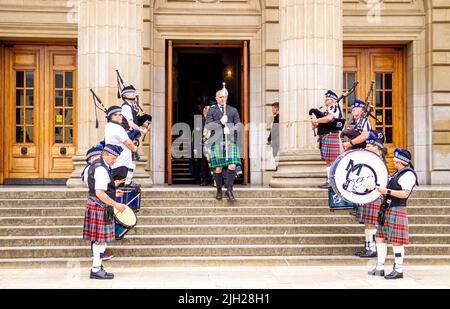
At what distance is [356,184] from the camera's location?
9688mm

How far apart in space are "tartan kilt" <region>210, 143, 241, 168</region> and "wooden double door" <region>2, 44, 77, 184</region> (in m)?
6.65

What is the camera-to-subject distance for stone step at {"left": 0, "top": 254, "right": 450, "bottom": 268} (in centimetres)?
1014

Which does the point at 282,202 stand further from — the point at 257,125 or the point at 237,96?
the point at 237,96

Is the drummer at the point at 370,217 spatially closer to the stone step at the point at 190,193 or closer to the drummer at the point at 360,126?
the drummer at the point at 360,126

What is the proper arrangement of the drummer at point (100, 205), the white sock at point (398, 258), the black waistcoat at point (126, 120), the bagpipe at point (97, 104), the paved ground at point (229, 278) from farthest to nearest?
the bagpipe at point (97, 104) → the black waistcoat at point (126, 120) → the white sock at point (398, 258) → the drummer at point (100, 205) → the paved ground at point (229, 278)

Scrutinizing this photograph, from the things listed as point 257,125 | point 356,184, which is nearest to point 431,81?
point 257,125

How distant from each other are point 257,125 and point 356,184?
827cm

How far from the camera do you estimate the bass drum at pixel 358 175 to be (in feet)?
31.2

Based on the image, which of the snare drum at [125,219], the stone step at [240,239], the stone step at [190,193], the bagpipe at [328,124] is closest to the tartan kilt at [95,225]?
the snare drum at [125,219]

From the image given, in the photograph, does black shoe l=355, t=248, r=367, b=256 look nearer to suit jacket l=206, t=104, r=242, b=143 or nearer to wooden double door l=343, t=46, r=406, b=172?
suit jacket l=206, t=104, r=242, b=143

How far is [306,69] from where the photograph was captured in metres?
14.0

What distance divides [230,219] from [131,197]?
190 centimetres

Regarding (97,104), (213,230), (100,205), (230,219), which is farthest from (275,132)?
(100,205)

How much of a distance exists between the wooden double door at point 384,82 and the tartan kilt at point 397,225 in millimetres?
9502
